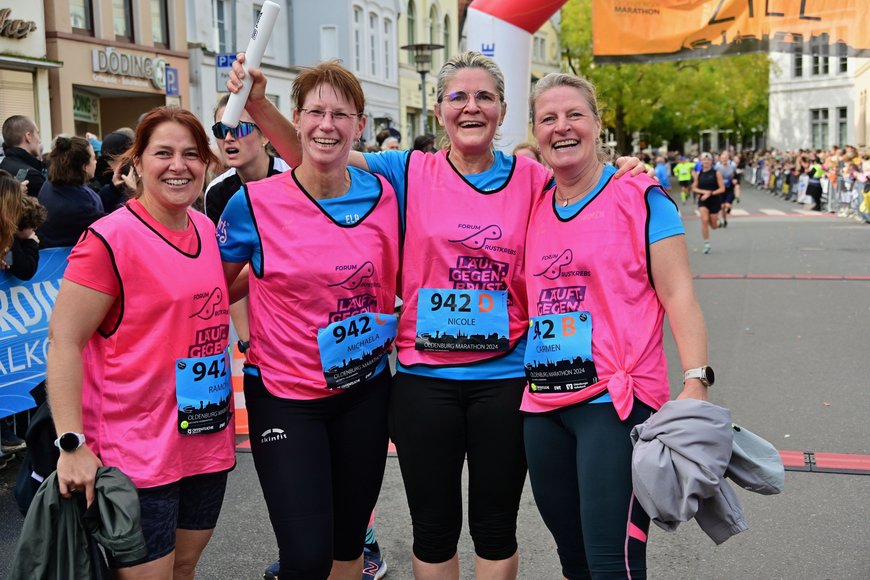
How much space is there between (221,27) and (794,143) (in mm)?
43330

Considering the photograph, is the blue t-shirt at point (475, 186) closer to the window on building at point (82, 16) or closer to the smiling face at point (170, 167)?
the smiling face at point (170, 167)

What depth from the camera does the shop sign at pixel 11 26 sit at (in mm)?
18078

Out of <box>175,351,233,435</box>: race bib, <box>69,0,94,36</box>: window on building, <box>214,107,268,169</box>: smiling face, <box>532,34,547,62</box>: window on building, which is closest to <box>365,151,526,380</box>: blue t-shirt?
<box>175,351,233,435</box>: race bib

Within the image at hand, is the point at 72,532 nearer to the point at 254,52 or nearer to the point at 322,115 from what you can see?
the point at 322,115

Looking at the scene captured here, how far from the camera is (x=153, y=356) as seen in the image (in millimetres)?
2754

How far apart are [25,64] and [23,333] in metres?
14.7

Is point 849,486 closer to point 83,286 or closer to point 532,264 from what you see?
point 532,264

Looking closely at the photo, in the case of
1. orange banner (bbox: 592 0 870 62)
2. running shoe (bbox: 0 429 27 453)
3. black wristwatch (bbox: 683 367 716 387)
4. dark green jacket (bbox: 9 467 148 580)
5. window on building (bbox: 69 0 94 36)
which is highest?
window on building (bbox: 69 0 94 36)

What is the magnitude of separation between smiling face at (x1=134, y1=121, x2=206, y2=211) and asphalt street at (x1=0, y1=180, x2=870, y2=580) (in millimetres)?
2020

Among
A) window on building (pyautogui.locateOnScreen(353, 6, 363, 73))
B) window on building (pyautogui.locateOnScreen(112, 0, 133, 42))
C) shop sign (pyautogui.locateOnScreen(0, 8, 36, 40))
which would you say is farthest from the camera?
window on building (pyautogui.locateOnScreen(353, 6, 363, 73))

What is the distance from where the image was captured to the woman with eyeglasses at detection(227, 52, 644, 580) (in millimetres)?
3080

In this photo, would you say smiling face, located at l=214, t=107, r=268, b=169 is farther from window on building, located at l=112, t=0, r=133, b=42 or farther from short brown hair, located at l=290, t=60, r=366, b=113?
window on building, located at l=112, t=0, r=133, b=42

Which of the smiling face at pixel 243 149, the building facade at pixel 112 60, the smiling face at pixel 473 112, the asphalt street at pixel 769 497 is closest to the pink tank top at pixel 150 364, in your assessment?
the smiling face at pixel 473 112

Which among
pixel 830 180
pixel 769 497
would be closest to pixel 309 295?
pixel 769 497
